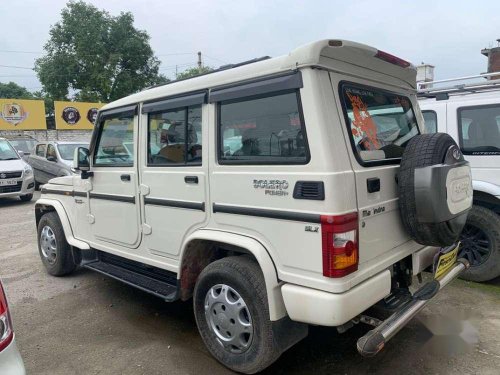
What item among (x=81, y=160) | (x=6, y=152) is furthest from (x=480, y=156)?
(x=6, y=152)

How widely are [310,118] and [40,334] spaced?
3.14m

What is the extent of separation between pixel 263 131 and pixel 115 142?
196 cm

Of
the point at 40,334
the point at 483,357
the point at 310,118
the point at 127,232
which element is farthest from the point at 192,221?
the point at 483,357

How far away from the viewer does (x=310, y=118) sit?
8.43ft

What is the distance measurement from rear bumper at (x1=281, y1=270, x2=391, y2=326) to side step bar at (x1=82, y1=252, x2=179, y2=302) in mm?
1212

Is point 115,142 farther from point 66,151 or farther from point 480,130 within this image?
point 66,151

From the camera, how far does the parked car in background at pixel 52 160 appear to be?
1172cm

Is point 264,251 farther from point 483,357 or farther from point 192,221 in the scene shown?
point 483,357

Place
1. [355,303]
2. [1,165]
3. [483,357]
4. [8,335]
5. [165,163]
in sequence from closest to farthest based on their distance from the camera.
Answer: [8,335] < [355,303] < [483,357] < [165,163] < [1,165]

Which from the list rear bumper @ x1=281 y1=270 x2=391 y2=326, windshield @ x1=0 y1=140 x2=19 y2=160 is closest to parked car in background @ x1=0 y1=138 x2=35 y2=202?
windshield @ x1=0 y1=140 x2=19 y2=160

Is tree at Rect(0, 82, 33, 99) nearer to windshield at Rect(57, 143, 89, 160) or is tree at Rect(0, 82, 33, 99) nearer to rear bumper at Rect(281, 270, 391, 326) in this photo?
windshield at Rect(57, 143, 89, 160)

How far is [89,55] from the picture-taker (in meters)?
31.5

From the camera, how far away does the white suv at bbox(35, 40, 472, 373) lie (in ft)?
8.35

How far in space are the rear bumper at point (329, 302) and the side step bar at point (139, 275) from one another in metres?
1.21
